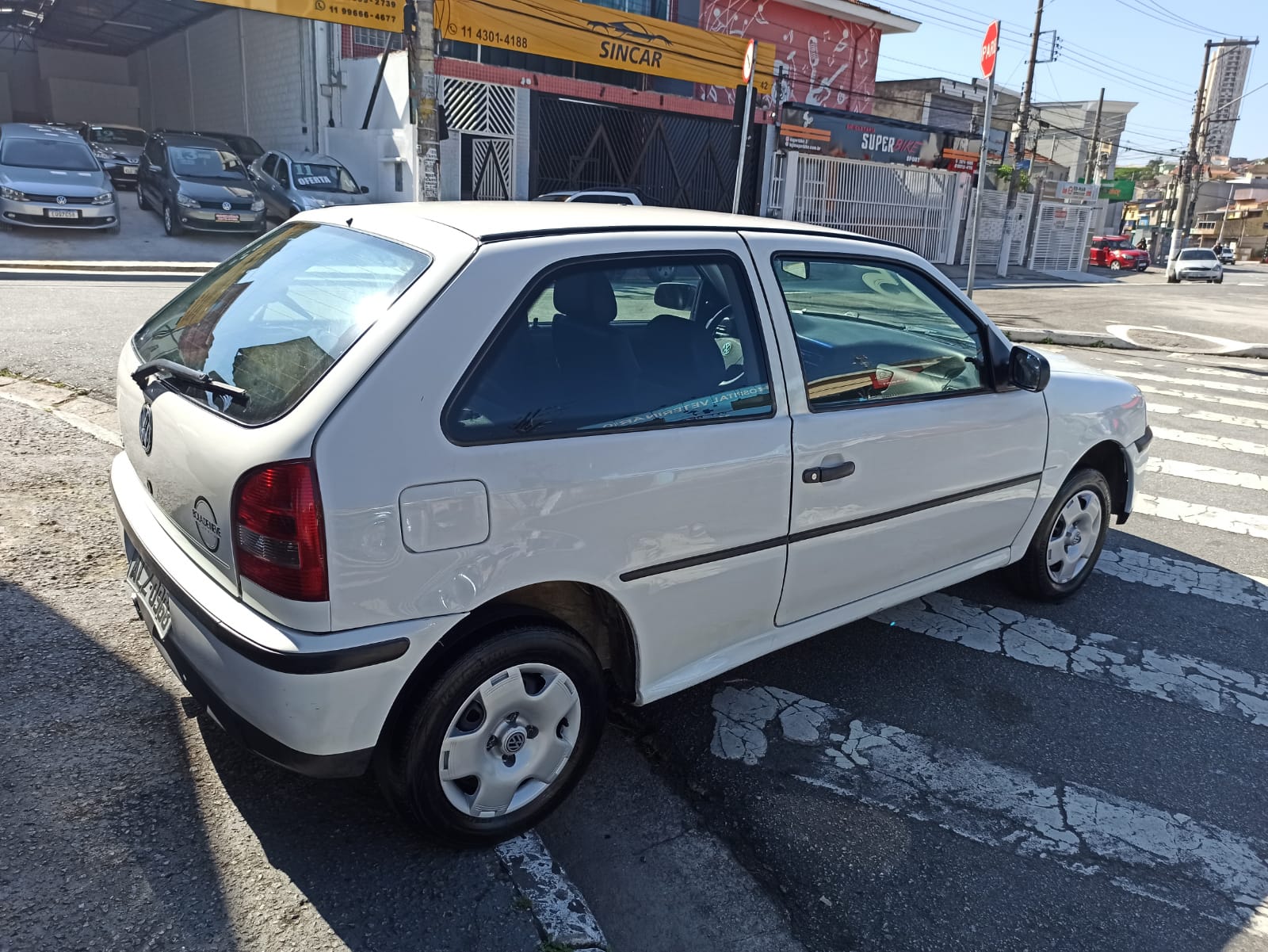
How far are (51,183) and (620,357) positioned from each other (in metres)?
18.0

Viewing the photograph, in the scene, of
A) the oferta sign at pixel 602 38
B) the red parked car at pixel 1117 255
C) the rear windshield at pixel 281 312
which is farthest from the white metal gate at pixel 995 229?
the rear windshield at pixel 281 312

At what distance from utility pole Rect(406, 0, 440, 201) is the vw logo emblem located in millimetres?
10562

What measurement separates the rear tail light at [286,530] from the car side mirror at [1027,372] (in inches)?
108

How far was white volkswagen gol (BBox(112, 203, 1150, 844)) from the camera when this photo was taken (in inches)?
90.0

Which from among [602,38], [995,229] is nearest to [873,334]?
[602,38]

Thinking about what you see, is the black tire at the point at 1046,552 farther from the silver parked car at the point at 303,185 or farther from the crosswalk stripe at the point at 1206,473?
the silver parked car at the point at 303,185

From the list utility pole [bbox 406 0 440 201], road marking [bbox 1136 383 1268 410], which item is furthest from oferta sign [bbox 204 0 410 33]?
road marking [bbox 1136 383 1268 410]

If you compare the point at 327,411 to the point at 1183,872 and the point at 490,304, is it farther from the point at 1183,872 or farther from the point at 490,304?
the point at 1183,872

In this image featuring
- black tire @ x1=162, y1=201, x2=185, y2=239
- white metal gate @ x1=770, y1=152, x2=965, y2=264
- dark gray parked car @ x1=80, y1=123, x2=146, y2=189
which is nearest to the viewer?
black tire @ x1=162, y1=201, x2=185, y2=239

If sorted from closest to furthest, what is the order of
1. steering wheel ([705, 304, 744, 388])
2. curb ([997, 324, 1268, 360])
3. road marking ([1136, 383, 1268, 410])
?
steering wheel ([705, 304, 744, 388]) → road marking ([1136, 383, 1268, 410]) → curb ([997, 324, 1268, 360])

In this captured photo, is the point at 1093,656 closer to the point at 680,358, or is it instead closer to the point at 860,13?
the point at 680,358

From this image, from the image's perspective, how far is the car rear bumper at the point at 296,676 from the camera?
2.25 metres

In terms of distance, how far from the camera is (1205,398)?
31.3 ft

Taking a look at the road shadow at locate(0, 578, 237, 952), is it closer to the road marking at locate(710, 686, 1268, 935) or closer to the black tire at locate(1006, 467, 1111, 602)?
the road marking at locate(710, 686, 1268, 935)
